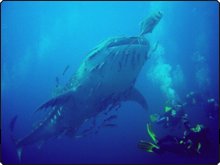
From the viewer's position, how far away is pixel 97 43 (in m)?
19.3

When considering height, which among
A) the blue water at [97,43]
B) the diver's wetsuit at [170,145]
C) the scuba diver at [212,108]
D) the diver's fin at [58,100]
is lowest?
the blue water at [97,43]

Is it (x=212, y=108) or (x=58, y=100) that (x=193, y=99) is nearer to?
(x=212, y=108)

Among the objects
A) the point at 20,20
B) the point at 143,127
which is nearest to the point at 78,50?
the point at 20,20

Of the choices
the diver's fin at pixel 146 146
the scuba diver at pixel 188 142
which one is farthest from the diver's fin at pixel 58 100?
the scuba diver at pixel 188 142

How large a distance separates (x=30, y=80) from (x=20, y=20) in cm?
1032

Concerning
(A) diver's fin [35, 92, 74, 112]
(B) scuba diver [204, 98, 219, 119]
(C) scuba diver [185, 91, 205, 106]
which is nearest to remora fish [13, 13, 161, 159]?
(A) diver's fin [35, 92, 74, 112]

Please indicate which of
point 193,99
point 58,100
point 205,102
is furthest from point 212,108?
point 58,100

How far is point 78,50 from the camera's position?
62.7 meters

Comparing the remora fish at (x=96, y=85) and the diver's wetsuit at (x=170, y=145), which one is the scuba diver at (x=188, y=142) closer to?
the diver's wetsuit at (x=170, y=145)

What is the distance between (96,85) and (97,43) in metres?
12.9

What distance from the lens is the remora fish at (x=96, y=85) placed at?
5902mm

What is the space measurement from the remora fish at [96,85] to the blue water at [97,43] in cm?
702

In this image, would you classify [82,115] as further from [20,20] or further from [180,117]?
[20,20]

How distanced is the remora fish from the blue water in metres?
7.02
